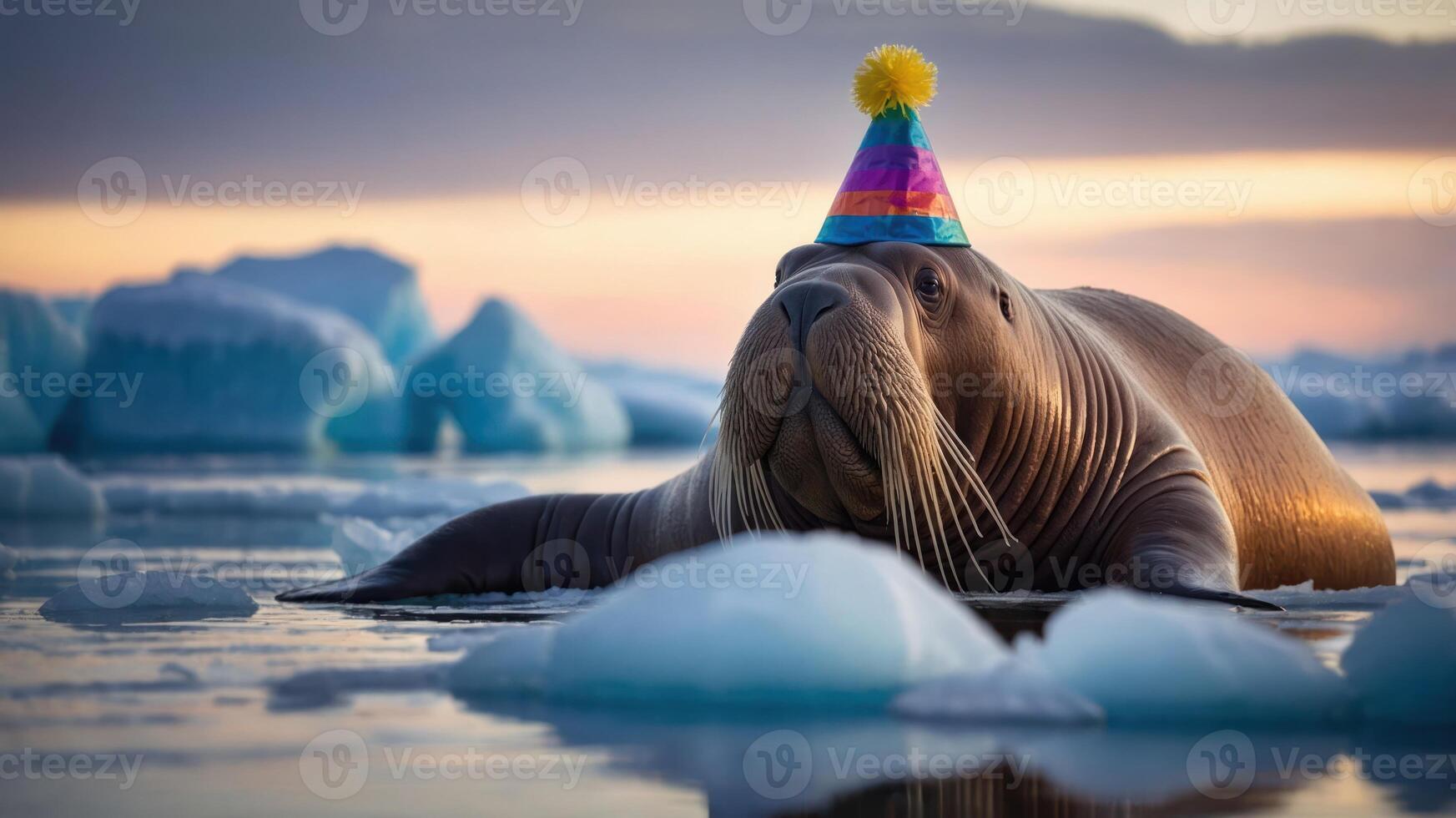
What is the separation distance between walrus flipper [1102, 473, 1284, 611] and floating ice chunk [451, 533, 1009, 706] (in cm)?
211

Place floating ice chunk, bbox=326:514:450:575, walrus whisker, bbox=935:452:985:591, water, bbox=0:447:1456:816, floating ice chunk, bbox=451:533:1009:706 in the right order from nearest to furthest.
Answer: water, bbox=0:447:1456:816
floating ice chunk, bbox=451:533:1009:706
walrus whisker, bbox=935:452:985:591
floating ice chunk, bbox=326:514:450:575

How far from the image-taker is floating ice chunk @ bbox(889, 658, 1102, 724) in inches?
130

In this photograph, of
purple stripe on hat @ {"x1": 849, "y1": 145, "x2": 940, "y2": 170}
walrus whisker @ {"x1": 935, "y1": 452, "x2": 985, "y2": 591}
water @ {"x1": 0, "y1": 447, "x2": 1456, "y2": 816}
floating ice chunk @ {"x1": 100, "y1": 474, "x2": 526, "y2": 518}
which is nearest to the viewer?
water @ {"x1": 0, "y1": 447, "x2": 1456, "y2": 816}

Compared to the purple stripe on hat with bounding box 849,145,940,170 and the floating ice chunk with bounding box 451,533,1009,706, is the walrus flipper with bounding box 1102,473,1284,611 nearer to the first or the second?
the purple stripe on hat with bounding box 849,145,940,170

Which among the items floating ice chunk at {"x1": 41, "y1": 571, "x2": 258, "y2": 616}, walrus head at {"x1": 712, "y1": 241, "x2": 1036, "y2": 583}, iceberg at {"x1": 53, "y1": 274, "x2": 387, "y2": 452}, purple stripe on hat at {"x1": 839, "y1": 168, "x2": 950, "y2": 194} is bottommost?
floating ice chunk at {"x1": 41, "y1": 571, "x2": 258, "y2": 616}

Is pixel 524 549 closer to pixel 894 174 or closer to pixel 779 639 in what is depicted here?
pixel 894 174

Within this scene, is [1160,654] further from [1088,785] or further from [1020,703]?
[1088,785]

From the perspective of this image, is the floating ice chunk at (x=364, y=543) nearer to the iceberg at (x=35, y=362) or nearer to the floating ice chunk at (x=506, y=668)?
the floating ice chunk at (x=506, y=668)

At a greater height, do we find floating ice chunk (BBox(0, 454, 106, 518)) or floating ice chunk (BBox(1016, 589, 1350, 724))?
floating ice chunk (BBox(0, 454, 106, 518))

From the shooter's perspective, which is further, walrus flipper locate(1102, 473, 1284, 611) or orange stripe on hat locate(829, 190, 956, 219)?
orange stripe on hat locate(829, 190, 956, 219)

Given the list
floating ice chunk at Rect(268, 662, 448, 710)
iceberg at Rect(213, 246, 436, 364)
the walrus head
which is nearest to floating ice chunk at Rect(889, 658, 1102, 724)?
floating ice chunk at Rect(268, 662, 448, 710)

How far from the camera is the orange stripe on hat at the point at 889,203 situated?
6270 mm

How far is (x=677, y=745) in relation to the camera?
10.1 ft

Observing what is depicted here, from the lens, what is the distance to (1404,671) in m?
3.43
